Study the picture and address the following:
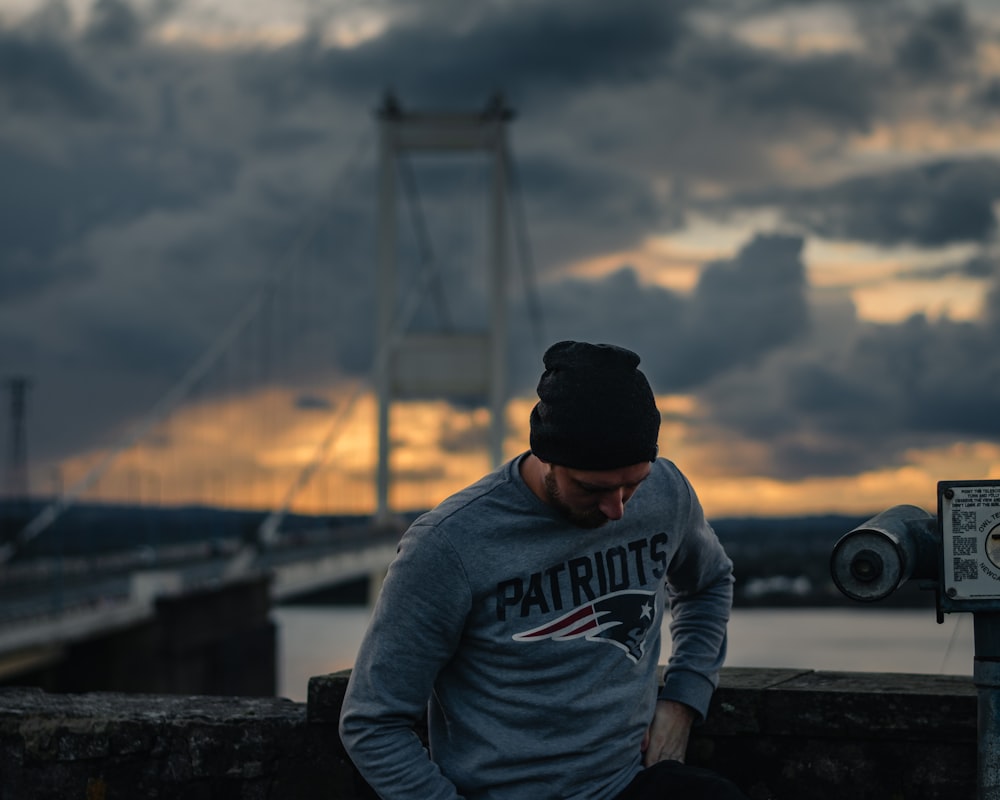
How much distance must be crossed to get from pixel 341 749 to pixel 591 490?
0.87 m

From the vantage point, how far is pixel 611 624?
1.95 meters

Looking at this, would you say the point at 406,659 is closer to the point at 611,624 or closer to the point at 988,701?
the point at 611,624

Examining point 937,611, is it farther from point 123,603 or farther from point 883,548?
point 123,603

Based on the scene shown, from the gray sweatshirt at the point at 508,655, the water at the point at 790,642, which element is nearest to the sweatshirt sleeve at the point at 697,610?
the gray sweatshirt at the point at 508,655

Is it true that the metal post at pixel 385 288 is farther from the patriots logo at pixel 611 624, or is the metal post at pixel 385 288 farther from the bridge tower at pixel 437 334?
the patriots logo at pixel 611 624

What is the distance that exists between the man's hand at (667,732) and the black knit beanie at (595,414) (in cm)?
50

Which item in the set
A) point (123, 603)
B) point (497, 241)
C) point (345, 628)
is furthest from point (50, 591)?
point (345, 628)

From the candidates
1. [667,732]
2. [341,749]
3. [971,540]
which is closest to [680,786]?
[667,732]

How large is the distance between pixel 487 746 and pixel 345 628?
5216cm

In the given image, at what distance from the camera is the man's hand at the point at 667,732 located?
206cm

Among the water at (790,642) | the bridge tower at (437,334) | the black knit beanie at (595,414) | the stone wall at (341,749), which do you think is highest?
the bridge tower at (437,334)

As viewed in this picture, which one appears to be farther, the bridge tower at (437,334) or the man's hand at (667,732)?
the bridge tower at (437,334)

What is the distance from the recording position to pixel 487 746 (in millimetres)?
1907

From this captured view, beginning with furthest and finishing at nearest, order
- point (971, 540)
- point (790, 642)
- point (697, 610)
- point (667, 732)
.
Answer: point (790, 642) < point (697, 610) < point (667, 732) < point (971, 540)
